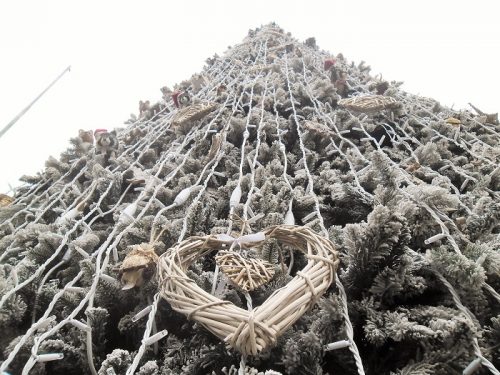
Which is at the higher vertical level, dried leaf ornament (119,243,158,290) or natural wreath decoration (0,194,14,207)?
natural wreath decoration (0,194,14,207)

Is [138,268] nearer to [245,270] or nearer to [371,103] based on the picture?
[245,270]

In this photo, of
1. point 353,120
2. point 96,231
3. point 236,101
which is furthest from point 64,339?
point 236,101

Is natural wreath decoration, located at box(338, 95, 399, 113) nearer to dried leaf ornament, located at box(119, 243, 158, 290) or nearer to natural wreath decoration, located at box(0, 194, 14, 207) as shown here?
dried leaf ornament, located at box(119, 243, 158, 290)

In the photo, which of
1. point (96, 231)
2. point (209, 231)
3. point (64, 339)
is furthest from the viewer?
point (96, 231)

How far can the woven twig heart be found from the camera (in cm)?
102

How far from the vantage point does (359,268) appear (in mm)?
993

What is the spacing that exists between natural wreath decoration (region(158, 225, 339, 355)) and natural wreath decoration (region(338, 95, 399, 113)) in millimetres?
1636

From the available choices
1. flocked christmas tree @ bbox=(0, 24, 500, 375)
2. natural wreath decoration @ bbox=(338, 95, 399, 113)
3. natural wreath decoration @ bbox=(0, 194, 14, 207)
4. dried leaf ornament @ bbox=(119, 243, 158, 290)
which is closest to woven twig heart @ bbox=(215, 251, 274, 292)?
flocked christmas tree @ bbox=(0, 24, 500, 375)

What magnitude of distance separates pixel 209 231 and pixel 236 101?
1823 mm

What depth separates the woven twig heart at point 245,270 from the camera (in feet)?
3.35

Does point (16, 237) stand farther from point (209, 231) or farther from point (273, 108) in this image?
point (273, 108)

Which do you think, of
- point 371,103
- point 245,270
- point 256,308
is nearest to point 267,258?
point 245,270

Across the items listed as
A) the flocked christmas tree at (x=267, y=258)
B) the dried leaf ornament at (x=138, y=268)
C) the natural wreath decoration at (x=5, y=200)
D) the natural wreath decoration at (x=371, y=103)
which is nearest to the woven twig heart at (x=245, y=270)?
the flocked christmas tree at (x=267, y=258)

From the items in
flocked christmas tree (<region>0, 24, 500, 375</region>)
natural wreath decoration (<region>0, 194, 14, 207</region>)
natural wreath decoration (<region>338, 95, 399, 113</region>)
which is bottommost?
natural wreath decoration (<region>338, 95, 399, 113</region>)
